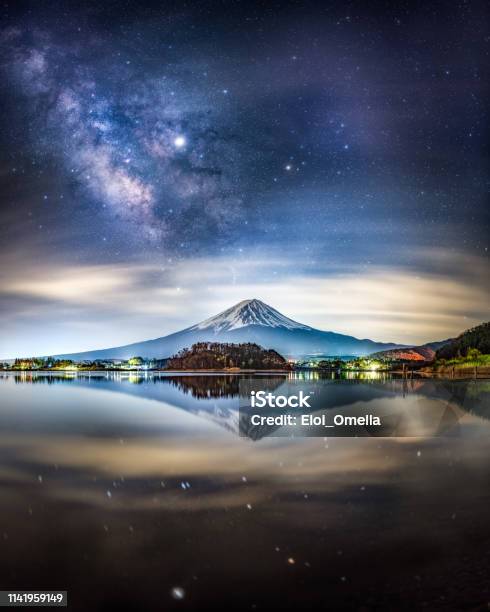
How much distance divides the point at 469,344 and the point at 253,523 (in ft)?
284

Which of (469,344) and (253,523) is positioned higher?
(469,344)

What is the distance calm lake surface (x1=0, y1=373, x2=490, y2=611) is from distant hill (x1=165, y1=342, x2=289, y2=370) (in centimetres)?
10983

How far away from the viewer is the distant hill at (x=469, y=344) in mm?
83656

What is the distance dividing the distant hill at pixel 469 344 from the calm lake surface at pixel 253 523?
75648 mm

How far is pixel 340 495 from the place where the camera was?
304 inches

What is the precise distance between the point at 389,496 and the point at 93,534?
363 centimetres

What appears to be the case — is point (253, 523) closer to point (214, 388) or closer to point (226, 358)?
point (214, 388)

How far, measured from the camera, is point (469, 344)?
86938 millimetres
